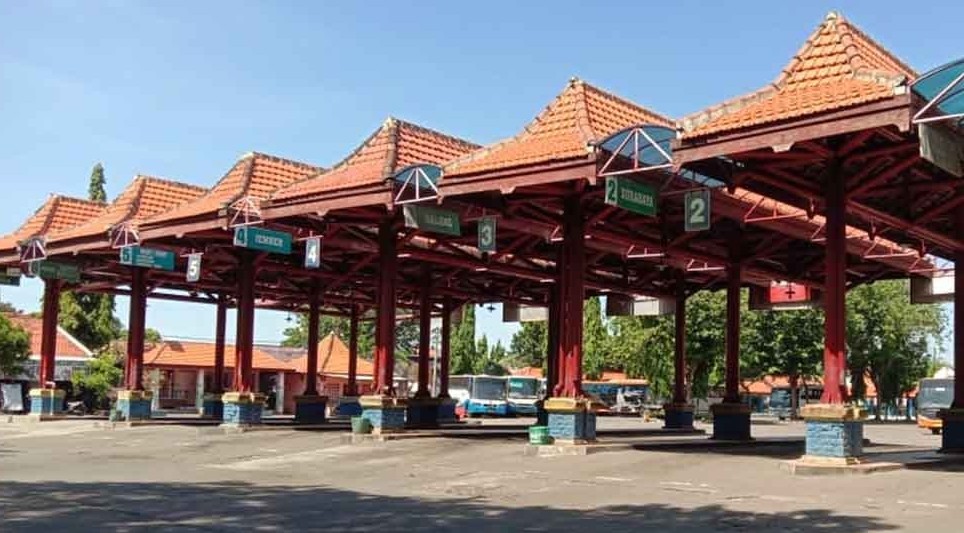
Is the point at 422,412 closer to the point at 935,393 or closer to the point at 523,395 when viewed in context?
the point at 523,395

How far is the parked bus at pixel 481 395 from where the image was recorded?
210 feet

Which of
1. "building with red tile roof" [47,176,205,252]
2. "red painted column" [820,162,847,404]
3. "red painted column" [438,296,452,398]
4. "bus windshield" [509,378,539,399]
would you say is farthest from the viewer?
"bus windshield" [509,378,539,399]

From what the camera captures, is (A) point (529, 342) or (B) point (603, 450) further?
(A) point (529, 342)

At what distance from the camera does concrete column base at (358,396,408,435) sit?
26422mm

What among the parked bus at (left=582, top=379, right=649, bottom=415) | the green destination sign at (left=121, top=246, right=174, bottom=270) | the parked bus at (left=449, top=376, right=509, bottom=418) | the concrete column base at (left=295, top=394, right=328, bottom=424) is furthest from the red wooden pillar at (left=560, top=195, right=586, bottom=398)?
the parked bus at (left=582, top=379, right=649, bottom=415)

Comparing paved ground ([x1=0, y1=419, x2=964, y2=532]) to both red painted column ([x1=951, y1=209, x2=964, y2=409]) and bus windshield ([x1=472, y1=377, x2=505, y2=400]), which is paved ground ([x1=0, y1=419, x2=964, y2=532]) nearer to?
red painted column ([x1=951, y1=209, x2=964, y2=409])

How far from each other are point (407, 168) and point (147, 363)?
37.7 metres

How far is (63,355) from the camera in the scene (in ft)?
185

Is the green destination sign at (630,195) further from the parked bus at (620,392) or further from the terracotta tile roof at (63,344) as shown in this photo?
the parked bus at (620,392)

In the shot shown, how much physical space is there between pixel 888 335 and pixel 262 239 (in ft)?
161

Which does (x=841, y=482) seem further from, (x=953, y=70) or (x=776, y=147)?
(x=953, y=70)

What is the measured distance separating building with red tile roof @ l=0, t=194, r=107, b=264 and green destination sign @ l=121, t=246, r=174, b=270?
7698mm

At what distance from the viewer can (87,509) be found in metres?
13.7

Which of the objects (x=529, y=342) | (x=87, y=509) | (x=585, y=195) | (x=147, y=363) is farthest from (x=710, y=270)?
(x=529, y=342)
